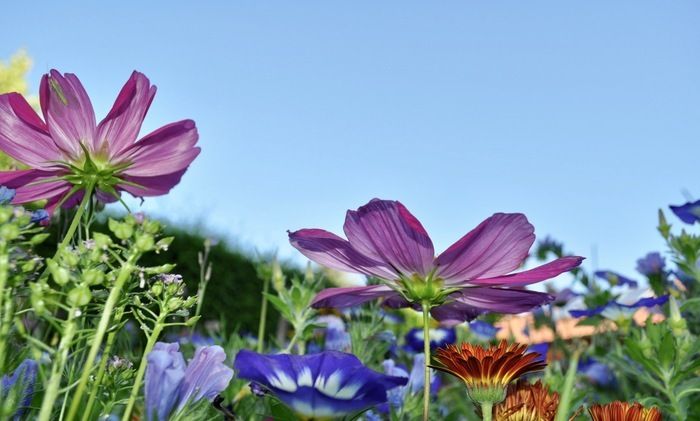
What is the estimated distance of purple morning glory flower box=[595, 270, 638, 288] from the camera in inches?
123

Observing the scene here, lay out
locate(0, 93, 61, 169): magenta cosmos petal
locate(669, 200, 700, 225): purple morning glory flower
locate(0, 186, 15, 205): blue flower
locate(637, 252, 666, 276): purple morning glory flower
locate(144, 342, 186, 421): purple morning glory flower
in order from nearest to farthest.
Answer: locate(144, 342, 186, 421): purple morning glory flower < locate(0, 186, 15, 205): blue flower < locate(0, 93, 61, 169): magenta cosmos petal < locate(669, 200, 700, 225): purple morning glory flower < locate(637, 252, 666, 276): purple morning glory flower

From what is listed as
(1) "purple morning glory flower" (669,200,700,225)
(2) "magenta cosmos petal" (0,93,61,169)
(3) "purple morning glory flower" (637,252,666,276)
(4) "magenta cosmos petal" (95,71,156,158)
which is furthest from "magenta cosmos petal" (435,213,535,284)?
(3) "purple morning glory flower" (637,252,666,276)

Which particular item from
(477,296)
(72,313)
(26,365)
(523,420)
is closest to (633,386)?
(477,296)

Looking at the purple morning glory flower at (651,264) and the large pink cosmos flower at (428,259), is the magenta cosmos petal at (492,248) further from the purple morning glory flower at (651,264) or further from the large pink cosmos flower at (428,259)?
the purple morning glory flower at (651,264)

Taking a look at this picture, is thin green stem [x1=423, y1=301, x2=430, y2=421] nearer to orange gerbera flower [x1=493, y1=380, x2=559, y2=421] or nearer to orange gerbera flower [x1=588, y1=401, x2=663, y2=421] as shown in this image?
orange gerbera flower [x1=493, y1=380, x2=559, y2=421]

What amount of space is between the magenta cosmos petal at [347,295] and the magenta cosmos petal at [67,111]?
0.35 m

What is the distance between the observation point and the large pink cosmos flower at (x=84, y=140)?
0.90 m

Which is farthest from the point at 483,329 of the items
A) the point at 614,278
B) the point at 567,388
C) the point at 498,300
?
the point at 567,388

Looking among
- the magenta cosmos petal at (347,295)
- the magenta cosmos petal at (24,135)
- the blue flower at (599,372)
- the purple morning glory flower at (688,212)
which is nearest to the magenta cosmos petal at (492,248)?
the magenta cosmos petal at (347,295)

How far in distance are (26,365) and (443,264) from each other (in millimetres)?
504

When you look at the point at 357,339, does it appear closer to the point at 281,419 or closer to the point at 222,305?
the point at 281,419

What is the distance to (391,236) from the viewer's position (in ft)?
2.95

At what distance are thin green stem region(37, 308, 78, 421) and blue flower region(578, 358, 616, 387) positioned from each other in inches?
103

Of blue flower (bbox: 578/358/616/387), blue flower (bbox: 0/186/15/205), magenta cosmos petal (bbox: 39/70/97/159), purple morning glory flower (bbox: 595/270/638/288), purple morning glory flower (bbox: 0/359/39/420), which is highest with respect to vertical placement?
purple morning glory flower (bbox: 595/270/638/288)
